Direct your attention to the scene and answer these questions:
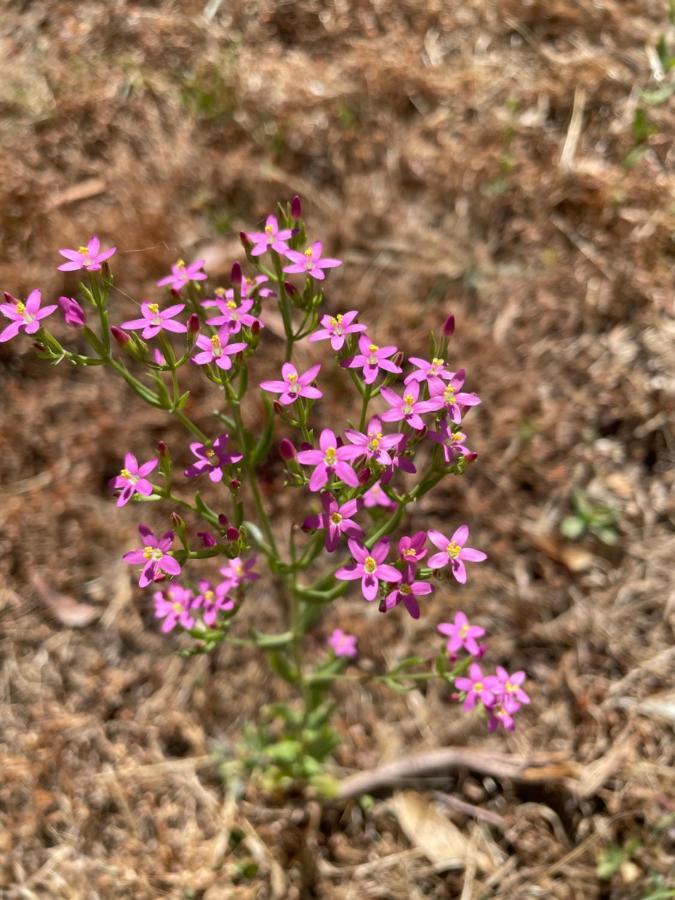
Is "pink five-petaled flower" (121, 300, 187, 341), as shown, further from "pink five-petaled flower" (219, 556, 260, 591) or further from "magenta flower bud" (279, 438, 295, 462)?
"pink five-petaled flower" (219, 556, 260, 591)

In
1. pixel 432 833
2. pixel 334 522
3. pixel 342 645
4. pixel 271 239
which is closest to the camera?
pixel 334 522

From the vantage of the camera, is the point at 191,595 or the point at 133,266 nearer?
the point at 191,595

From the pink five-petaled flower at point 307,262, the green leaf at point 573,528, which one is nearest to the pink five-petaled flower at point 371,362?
the pink five-petaled flower at point 307,262

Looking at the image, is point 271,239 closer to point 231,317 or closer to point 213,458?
point 231,317

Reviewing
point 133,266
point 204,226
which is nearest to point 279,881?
point 133,266

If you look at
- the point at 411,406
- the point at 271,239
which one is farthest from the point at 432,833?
the point at 271,239

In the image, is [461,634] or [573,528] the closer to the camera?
[461,634]

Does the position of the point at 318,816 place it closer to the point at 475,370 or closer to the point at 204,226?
the point at 475,370
